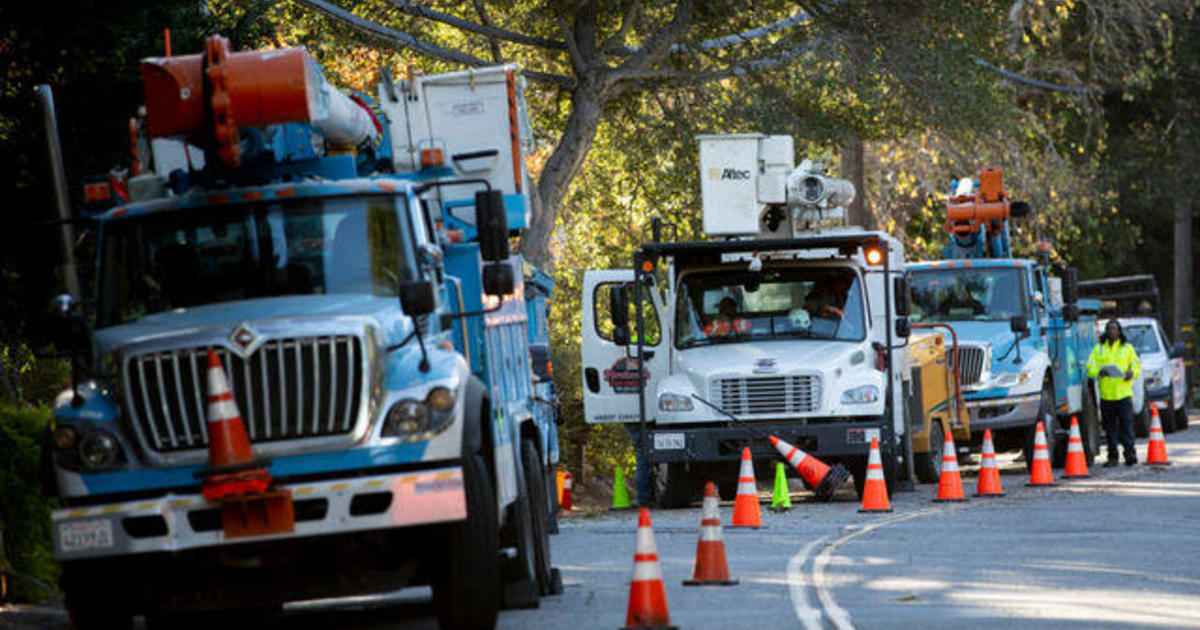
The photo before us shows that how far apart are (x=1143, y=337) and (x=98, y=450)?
3067cm

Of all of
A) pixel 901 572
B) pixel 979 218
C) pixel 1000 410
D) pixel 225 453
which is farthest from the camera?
pixel 979 218

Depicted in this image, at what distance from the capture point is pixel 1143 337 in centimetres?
3909

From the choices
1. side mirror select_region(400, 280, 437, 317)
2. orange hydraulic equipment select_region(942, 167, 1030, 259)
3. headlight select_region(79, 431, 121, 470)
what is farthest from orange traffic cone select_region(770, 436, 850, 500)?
headlight select_region(79, 431, 121, 470)

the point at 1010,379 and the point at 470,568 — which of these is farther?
the point at 1010,379

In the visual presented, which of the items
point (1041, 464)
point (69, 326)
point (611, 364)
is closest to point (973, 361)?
point (1041, 464)

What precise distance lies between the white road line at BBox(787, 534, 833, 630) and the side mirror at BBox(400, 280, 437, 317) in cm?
257

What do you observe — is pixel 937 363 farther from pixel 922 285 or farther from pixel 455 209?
pixel 455 209

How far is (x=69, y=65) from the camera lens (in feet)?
54.2

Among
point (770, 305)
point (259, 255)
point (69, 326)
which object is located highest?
point (259, 255)

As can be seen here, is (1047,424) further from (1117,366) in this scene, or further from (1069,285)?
(1069,285)

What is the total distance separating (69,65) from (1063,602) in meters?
8.49

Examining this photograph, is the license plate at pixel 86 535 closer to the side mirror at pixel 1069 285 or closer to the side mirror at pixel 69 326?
the side mirror at pixel 69 326

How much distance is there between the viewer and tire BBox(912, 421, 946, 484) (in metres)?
25.0

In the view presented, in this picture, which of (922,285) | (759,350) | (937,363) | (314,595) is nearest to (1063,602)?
(314,595)
